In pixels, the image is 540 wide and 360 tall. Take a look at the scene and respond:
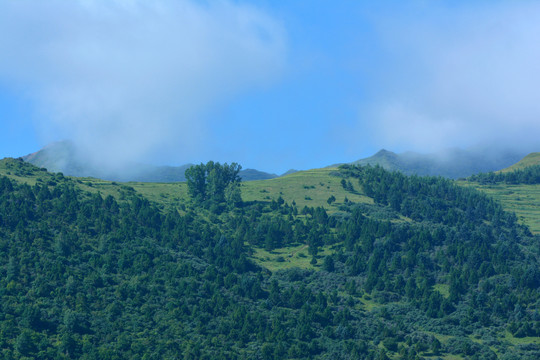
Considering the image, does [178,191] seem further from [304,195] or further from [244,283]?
[244,283]

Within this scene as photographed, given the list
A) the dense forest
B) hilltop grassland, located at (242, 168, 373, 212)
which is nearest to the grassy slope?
hilltop grassland, located at (242, 168, 373, 212)

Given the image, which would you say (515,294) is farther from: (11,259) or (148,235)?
(11,259)

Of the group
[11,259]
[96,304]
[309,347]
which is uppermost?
[11,259]

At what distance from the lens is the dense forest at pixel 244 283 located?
104m

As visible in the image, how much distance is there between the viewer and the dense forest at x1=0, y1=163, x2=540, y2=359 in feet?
340

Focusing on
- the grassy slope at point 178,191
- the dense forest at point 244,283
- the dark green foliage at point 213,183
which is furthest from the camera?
the dark green foliage at point 213,183

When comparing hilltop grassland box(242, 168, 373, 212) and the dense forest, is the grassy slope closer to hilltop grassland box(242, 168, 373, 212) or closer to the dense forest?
hilltop grassland box(242, 168, 373, 212)

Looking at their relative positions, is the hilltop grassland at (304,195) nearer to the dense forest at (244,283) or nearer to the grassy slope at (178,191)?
the grassy slope at (178,191)

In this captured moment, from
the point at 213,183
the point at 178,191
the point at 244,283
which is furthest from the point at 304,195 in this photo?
the point at 244,283

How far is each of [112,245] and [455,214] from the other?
102833 millimetres

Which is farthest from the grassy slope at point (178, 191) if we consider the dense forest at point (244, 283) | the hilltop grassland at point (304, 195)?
the dense forest at point (244, 283)

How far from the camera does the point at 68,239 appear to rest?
12612cm

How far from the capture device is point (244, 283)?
12875cm

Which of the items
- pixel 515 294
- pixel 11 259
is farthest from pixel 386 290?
pixel 11 259
